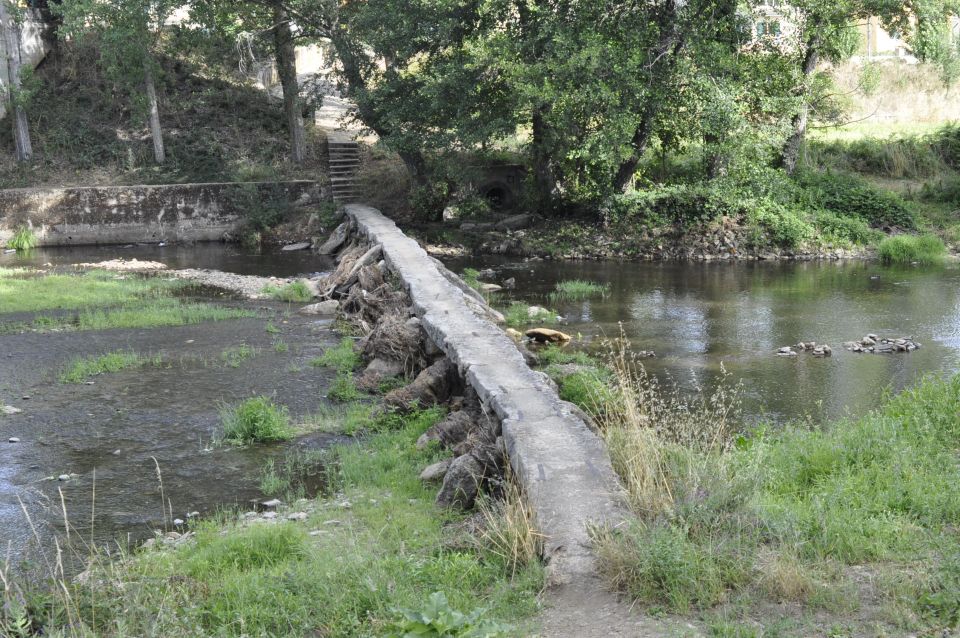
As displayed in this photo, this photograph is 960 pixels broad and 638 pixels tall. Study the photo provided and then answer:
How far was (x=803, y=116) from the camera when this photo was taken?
2262 cm

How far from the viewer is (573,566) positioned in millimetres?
5289

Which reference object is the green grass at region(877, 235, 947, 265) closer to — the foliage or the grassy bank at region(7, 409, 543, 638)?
the grassy bank at region(7, 409, 543, 638)

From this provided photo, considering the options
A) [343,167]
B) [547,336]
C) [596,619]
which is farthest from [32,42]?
[596,619]

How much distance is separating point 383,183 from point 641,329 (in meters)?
13.6

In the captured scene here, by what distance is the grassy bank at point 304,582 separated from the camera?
4.81 metres

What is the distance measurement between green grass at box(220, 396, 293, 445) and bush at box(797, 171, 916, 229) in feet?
54.9

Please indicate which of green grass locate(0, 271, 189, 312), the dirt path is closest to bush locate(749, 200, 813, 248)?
green grass locate(0, 271, 189, 312)

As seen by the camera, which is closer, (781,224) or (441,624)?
(441,624)

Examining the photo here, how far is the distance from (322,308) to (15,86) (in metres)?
14.9

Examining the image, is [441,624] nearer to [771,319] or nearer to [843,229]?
[771,319]

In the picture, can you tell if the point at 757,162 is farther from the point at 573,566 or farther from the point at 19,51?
the point at 19,51

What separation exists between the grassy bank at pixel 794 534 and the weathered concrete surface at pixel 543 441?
18 cm

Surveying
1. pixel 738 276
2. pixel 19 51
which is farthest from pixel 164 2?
pixel 738 276

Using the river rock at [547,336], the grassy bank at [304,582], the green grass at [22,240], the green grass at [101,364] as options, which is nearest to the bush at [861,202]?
the river rock at [547,336]
